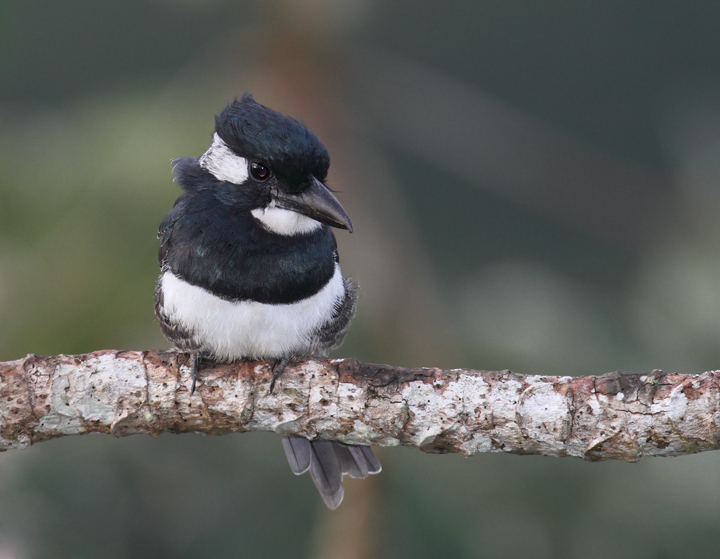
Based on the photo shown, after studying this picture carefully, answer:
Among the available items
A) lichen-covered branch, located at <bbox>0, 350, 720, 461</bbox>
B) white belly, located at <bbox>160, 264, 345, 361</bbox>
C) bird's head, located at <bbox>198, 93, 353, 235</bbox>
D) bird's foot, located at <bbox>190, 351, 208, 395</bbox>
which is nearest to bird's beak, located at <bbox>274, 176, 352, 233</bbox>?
bird's head, located at <bbox>198, 93, 353, 235</bbox>

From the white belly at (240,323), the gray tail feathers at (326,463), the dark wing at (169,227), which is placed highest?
the dark wing at (169,227)

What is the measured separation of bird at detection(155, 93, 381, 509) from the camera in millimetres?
3135

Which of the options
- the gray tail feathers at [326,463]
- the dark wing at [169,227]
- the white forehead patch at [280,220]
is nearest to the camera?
the white forehead patch at [280,220]

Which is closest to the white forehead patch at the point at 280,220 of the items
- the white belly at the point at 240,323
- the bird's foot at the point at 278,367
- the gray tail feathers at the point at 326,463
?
the white belly at the point at 240,323

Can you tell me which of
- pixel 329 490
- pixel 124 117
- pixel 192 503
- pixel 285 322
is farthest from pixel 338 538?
pixel 124 117

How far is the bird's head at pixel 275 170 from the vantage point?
311 centimetres

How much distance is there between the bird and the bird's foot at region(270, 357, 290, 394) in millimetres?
16

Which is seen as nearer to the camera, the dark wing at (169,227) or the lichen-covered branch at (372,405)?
the lichen-covered branch at (372,405)

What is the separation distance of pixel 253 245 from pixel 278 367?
0.51 metres

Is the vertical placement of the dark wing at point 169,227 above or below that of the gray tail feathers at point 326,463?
above

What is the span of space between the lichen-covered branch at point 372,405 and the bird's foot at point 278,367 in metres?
0.03

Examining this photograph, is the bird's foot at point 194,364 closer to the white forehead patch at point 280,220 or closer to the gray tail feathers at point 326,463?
the white forehead patch at point 280,220

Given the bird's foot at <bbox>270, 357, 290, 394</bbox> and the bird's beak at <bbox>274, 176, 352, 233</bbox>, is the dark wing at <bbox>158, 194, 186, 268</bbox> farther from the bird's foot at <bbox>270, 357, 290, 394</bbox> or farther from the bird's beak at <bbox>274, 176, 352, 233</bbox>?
the bird's foot at <bbox>270, 357, 290, 394</bbox>

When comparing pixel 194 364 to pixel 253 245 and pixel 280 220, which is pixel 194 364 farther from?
pixel 280 220
